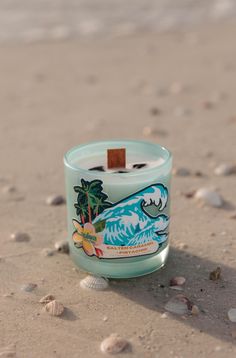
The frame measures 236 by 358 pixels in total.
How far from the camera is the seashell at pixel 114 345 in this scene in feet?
6.78

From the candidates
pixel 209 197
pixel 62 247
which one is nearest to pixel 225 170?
pixel 209 197

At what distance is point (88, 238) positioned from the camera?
2389 mm

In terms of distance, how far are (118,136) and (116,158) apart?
171cm

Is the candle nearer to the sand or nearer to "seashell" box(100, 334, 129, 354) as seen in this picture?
the sand

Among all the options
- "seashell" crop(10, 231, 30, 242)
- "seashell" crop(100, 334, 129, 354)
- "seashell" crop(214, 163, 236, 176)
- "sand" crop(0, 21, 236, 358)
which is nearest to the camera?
"seashell" crop(100, 334, 129, 354)

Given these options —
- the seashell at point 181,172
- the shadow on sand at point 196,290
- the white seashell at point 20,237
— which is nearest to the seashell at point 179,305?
the shadow on sand at point 196,290

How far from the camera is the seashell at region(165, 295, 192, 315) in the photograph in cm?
227

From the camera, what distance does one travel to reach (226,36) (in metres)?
6.59

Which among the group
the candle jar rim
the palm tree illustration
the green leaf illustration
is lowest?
the green leaf illustration

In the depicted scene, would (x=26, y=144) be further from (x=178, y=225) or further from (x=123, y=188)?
(x=123, y=188)

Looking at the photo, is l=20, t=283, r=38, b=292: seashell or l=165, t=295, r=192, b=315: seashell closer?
l=165, t=295, r=192, b=315: seashell

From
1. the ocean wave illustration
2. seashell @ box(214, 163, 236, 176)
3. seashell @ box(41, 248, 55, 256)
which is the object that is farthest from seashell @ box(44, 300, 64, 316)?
seashell @ box(214, 163, 236, 176)

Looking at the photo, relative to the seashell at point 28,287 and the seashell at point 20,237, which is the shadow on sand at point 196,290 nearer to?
the seashell at point 28,287

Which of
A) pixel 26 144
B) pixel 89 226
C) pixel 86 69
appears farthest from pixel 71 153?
pixel 86 69
